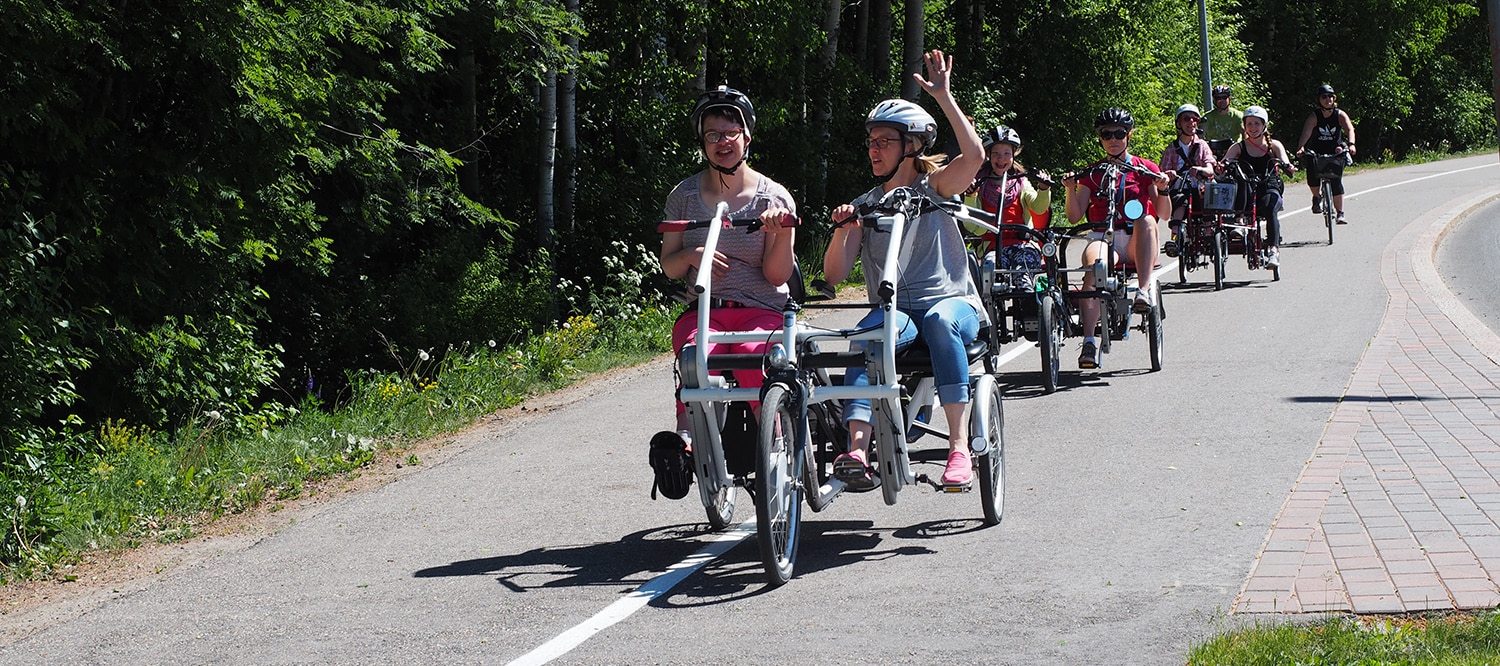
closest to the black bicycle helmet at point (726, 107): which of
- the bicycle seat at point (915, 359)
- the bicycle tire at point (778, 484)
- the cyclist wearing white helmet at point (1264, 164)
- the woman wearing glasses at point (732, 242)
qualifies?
the woman wearing glasses at point (732, 242)

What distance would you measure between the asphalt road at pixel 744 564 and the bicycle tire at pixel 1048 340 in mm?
274

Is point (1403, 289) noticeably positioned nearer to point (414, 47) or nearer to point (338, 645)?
point (414, 47)

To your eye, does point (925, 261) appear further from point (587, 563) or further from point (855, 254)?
point (587, 563)

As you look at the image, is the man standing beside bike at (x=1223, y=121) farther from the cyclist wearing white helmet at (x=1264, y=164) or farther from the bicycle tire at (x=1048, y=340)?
the bicycle tire at (x=1048, y=340)

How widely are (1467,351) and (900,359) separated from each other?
6715 mm

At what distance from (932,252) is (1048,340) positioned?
4.09 m

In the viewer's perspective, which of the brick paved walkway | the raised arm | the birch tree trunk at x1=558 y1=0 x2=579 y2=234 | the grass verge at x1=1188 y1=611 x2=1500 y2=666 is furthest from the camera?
the birch tree trunk at x1=558 y1=0 x2=579 y2=234

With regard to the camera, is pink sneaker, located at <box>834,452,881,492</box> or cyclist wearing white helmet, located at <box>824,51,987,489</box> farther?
cyclist wearing white helmet, located at <box>824,51,987,489</box>

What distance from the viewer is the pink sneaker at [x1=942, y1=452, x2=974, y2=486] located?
21.5 ft

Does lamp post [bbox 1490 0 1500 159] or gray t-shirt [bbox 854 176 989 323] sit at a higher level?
lamp post [bbox 1490 0 1500 159]

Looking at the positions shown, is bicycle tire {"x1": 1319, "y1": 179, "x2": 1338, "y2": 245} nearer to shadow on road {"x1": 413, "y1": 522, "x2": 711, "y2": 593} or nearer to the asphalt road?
the asphalt road

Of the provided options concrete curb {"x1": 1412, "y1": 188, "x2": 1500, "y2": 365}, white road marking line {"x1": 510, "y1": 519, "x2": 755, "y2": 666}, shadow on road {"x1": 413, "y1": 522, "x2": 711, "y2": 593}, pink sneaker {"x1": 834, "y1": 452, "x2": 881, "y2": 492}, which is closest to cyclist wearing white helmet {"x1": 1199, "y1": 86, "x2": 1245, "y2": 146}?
concrete curb {"x1": 1412, "y1": 188, "x2": 1500, "y2": 365}

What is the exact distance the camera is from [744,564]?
21.7 ft

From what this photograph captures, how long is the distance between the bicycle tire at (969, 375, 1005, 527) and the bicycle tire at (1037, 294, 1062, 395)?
12.2ft
